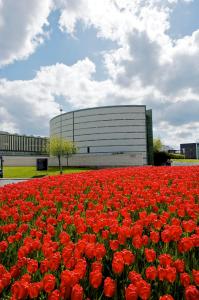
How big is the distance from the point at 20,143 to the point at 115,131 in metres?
98.7

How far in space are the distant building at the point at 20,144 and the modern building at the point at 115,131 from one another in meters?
73.0

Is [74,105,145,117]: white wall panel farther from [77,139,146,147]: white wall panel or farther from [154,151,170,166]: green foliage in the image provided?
A: [154,151,170,166]: green foliage

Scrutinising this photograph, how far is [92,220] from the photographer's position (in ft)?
13.5

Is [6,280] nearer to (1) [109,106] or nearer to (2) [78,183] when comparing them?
(2) [78,183]

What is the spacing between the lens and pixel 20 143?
167500 millimetres

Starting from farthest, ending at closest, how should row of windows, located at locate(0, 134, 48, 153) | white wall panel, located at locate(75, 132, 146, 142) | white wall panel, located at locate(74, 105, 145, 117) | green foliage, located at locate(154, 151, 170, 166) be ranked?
row of windows, located at locate(0, 134, 48, 153), white wall panel, located at locate(74, 105, 145, 117), green foliage, located at locate(154, 151, 170, 166), white wall panel, located at locate(75, 132, 146, 142)

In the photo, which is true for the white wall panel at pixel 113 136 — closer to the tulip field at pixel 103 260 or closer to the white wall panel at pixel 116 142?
the white wall panel at pixel 116 142

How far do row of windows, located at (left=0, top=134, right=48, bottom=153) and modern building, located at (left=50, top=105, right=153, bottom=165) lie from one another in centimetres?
7509

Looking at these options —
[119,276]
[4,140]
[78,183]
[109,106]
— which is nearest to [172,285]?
[119,276]

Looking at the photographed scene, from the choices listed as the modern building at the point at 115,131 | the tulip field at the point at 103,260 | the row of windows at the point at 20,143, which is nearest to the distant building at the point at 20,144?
the row of windows at the point at 20,143

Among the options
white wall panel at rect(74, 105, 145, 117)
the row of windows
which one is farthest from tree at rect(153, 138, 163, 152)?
the row of windows

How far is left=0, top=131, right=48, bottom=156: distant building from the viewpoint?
160 meters

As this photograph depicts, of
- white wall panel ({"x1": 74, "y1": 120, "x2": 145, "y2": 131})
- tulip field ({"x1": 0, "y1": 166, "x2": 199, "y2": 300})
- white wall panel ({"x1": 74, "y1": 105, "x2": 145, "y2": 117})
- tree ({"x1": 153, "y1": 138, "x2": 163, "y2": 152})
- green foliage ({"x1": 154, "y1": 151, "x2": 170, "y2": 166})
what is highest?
white wall panel ({"x1": 74, "y1": 105, "x2": 145, "y2": 117})

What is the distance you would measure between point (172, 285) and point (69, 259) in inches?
39.6
